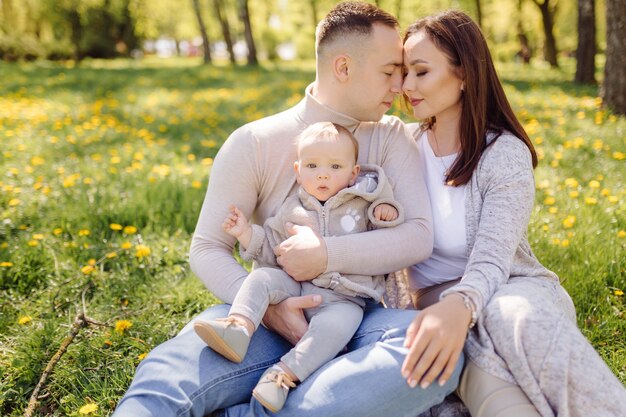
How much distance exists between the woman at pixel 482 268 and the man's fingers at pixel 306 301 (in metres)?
0.40

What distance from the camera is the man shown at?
1842mm

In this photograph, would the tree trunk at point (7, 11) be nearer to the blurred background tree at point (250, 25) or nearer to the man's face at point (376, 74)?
the blurred background tree at point (250, 25)

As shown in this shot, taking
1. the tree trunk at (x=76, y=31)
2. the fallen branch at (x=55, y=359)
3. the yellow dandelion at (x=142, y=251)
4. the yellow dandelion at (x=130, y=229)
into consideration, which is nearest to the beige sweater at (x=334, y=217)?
the fallen branch at (x=55, y=359)

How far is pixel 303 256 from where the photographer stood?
2.14 meters

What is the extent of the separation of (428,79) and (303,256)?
0.96 metres

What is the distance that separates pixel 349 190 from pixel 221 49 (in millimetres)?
68896

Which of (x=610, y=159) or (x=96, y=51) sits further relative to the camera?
(x=96, y=51)

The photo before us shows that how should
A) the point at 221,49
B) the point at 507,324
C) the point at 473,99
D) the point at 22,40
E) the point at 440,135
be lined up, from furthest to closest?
the point at 221,49 < the point at 22,40 < the point at 440,135 < the point at 473,99 < the point at 507,324

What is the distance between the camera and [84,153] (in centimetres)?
554

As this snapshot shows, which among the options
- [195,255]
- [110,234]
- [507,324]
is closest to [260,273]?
[195,255]

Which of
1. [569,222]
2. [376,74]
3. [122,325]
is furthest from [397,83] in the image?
[122,325]

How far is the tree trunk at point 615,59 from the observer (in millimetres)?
6445

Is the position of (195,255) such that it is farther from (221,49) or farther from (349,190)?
(221,49)

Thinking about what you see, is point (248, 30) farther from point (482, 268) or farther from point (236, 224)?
point (482, 268)
